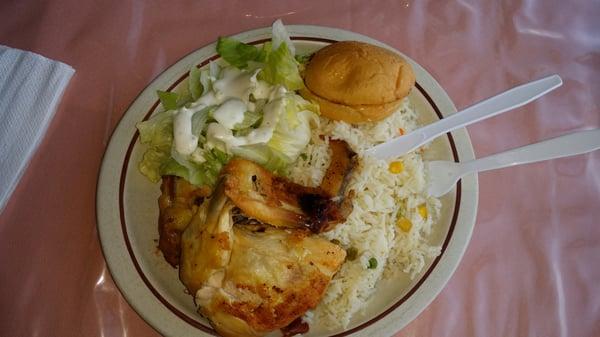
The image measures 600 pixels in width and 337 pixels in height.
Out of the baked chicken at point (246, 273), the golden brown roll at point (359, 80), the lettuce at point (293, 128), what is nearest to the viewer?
the baked chicken at point (246, 273)

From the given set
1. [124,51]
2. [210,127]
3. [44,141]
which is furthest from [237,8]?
[44,141]

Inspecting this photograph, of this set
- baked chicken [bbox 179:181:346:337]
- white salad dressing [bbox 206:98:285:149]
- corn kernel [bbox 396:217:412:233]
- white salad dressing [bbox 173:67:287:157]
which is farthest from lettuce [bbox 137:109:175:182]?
corn kernel [bbox 396:217:412:233]

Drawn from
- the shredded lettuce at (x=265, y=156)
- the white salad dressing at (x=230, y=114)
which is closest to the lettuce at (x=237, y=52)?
the white salad dressing at (x=230, y=114)

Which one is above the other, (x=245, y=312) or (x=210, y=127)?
(x=210, y=127)

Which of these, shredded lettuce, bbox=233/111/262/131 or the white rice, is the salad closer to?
shredded lettuce, bbox=233/111/262/131

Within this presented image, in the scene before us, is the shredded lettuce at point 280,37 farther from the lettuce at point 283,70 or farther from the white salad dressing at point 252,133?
the white salad dressing at point 252,133

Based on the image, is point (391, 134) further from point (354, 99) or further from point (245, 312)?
point (245, 312)

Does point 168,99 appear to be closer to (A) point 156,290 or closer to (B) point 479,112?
(A) point 156,290
